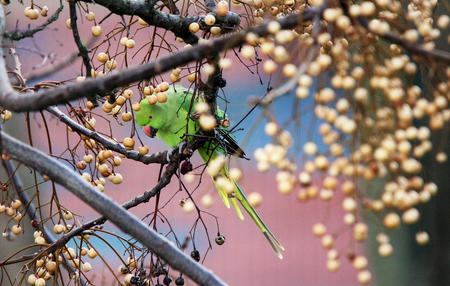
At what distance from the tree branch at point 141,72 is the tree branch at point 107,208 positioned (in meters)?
0.08

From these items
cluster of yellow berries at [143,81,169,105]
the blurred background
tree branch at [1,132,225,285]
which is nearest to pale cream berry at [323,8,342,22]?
tree branch at [1,132,225,285]

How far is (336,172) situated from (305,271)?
124 inches

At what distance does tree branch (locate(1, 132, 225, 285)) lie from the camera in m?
0.78

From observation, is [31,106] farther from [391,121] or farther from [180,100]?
[180,100]

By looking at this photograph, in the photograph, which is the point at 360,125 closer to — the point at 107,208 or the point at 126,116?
the point at 107,208

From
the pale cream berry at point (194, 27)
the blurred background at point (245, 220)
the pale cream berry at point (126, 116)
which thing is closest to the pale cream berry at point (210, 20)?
the pale cream berry at point (194, 27)

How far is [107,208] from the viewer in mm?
799

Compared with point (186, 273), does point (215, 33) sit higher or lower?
higher

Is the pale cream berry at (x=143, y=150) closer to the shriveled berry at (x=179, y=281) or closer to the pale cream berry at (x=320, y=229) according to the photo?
the shriveled berry at (x=179, y=281)

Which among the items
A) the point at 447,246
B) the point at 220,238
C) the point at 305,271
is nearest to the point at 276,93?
the point at 220,238

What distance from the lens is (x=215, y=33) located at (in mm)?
1110

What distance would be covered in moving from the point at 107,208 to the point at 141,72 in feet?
0.70

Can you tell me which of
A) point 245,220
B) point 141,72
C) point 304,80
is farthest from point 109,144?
point 245,220

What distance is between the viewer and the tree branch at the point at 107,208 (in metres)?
0.78
